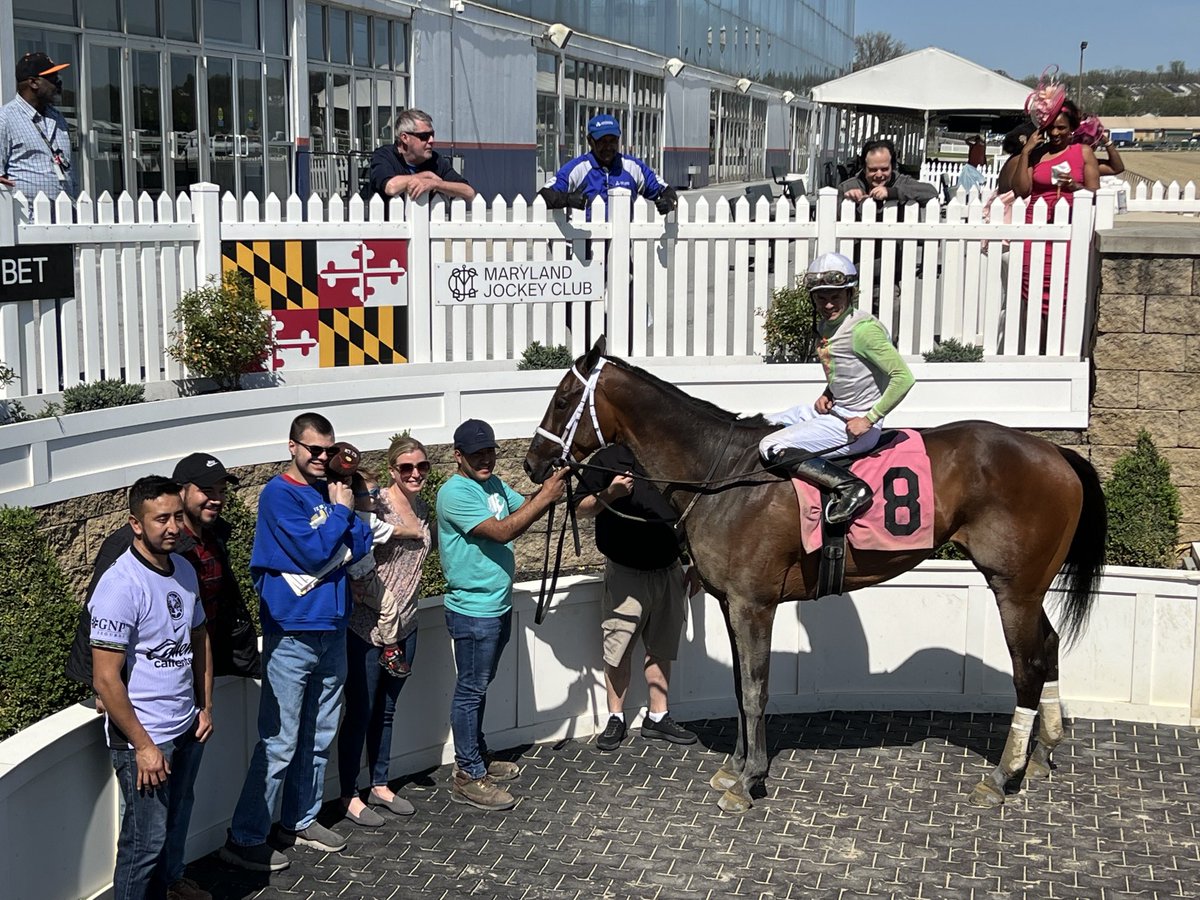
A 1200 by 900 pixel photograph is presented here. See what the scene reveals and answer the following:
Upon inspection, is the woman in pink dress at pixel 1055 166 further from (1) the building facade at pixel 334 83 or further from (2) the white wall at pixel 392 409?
(1) the building facade at pixel 334 83

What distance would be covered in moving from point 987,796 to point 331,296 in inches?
215

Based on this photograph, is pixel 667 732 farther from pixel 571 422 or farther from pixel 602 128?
pixel 602 128

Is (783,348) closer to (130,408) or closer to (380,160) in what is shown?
(380,160)

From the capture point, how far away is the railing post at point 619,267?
10539 mm

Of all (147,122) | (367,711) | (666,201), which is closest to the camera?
(367,711)

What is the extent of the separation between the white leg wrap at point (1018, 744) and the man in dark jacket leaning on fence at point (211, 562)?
3.84 meters

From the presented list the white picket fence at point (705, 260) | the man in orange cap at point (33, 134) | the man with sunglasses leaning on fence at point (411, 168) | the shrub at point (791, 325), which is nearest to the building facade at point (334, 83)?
the man in orange cap at point (33, 134)

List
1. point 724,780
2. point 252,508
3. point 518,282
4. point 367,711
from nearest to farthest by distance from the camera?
point 367,711 < point 724,780 < point 252,508 < point 518,282

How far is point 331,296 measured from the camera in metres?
9.88

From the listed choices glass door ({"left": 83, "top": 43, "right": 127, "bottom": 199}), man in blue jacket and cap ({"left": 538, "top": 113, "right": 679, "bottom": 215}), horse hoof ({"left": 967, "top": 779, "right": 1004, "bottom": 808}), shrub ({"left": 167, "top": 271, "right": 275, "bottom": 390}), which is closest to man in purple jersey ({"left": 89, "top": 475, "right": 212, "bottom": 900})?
shrub ({"left": 167, "top": 271, "right": 275, "bottom": 390})

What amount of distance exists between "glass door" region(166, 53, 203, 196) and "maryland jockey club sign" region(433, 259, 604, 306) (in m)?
7.91

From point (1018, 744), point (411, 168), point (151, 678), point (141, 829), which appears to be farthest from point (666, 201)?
point (141, 829)

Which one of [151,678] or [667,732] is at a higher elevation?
[151,678]

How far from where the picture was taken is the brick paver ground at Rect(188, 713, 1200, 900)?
643cm
